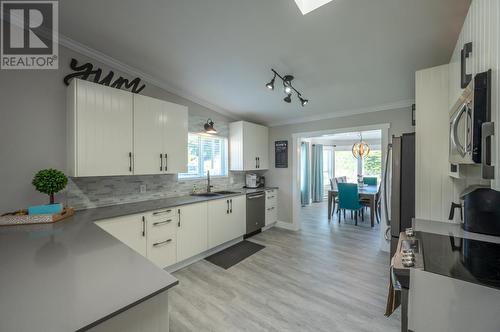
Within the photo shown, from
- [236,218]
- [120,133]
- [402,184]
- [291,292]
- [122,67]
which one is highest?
[122,67]

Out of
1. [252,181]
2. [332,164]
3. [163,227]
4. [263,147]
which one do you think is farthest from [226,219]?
[332,164]

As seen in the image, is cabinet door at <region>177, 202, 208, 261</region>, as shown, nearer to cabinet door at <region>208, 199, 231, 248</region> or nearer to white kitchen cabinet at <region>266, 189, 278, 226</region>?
cabinet door at <region>208, 199, 231, 248</region>

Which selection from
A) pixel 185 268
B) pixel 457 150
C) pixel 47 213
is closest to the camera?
pixel 457 150

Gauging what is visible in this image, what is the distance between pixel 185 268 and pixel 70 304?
7.36ft

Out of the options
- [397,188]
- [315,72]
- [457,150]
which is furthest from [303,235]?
[457,150]

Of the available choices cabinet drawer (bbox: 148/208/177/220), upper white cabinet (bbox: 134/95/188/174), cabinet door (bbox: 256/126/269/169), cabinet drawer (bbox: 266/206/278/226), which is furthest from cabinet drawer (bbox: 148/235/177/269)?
cabinet door (bbox: 256/126/269/169)

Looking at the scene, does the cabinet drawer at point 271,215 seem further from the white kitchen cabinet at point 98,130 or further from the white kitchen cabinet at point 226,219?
the white kitchen cabinet at point 98,130

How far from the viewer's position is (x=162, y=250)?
2486mm

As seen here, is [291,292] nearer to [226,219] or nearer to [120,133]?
[226,219]

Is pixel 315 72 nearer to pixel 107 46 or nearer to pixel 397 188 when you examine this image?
pixel 397 188

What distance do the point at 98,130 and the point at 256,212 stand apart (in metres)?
2.78

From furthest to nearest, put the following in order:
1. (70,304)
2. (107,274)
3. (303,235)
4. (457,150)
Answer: (303,235) → (457,150) → (107,274) → (70,304)

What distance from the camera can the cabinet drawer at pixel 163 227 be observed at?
2.38 m

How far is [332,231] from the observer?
423cm
